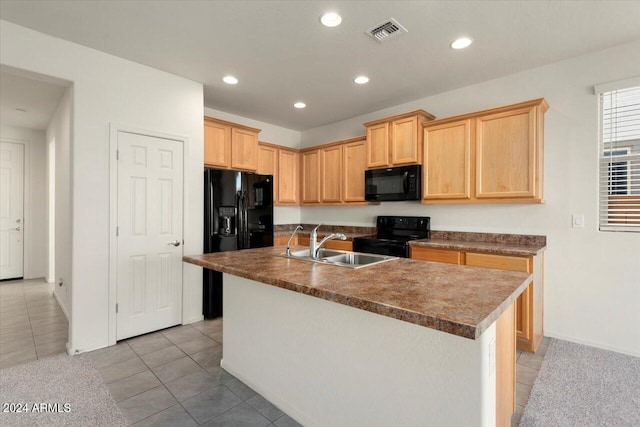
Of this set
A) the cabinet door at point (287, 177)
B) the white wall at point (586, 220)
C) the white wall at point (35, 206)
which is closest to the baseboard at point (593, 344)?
the white wall at point (586, 220)

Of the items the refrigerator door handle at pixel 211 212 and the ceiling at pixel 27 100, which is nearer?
the ceiling at pixel 27 100

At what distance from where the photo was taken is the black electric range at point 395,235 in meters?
3.48

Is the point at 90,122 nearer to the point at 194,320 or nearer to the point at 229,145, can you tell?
the point at 229,145

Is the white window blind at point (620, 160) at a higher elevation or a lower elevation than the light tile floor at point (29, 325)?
higher

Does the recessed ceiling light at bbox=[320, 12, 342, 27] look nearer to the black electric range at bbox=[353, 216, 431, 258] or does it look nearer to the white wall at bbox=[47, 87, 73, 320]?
the black electric range at bbox=[353, 216, 431, 258]

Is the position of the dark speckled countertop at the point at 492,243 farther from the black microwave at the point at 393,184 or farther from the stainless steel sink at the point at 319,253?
the stainless steel sink at the point at 319,253

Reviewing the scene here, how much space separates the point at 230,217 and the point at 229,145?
3.30 ft

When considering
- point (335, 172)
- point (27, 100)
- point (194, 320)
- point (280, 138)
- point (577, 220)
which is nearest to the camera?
point (577, 220)

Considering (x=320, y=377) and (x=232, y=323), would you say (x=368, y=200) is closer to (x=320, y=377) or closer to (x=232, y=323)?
(x=232, y=323)

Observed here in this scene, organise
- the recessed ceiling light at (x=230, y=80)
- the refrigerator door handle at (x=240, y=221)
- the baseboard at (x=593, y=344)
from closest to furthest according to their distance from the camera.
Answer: the baseboard at (x=593, y=344)
the recessed ceiling light at (x=230, y=80)
the refrigerator door handle at (x=240, y=221)

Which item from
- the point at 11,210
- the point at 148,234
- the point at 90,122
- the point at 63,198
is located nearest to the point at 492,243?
the point at 148,234

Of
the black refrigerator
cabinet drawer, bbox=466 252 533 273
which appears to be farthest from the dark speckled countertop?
the black refrigerator

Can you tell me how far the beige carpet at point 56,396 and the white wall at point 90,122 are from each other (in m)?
0.32

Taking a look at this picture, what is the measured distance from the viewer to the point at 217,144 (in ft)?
12.8
